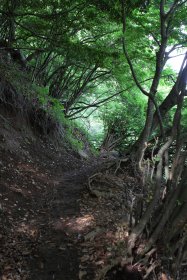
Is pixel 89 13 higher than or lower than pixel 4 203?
higher

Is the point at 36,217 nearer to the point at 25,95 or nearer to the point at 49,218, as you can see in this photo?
the point at 49,218

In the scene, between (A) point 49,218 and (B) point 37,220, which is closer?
(B) point 37,220

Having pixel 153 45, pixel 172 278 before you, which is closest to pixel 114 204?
pixel 172 278

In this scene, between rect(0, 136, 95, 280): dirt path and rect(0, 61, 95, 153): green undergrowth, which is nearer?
rect(0, 136, 95, 280): dirt path

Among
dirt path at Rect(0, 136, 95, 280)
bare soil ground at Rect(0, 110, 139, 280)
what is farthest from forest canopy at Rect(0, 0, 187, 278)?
dirt path at Rect(0, 136, 95, 280)

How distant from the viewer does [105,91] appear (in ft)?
47.8

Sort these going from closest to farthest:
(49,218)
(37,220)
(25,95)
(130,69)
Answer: (37,220) → (49,218) → (25,95) → (130,69)

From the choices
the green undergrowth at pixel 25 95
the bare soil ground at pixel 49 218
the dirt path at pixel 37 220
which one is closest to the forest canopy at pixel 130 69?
the green undergrowth at pixel 25 95

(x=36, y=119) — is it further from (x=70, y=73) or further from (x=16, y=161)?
(x=70, y=73)

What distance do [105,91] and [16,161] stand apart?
30.5 feet

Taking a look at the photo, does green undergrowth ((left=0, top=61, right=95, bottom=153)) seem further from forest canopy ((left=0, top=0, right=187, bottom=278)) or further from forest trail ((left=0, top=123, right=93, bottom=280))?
forest trail ((left=0, top=123, right=93, bottom=280))

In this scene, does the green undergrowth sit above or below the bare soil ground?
above

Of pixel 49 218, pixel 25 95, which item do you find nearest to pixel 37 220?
pixel 49 218

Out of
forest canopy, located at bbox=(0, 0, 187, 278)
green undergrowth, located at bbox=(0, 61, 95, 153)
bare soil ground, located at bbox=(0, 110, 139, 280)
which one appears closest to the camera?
forest canopy, located at bbox=(0, 0, 187, 278)
